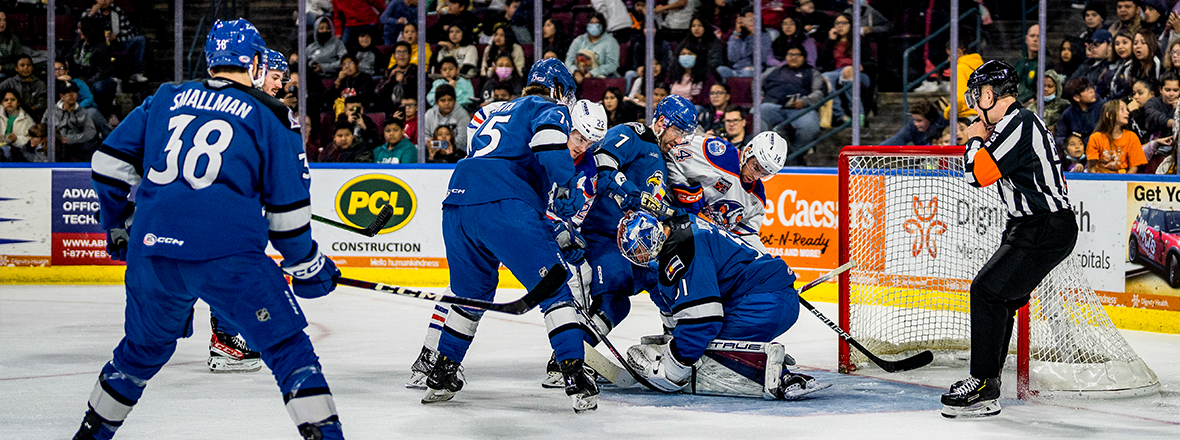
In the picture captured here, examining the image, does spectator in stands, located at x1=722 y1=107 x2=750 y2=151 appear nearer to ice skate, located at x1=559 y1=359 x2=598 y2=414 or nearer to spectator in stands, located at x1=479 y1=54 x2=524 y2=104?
spectator in stands, located at x1=479 y1=54 x2=524 y2=104

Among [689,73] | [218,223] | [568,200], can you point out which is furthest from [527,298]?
[689,73]

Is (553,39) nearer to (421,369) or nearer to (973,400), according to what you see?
(421,369)

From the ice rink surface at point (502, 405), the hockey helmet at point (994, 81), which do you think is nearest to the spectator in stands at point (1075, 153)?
the ice rink surface at point (502, 405)

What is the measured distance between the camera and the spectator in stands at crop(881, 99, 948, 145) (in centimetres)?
780

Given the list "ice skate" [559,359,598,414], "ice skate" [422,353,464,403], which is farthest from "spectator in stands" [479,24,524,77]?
"ice skate" [559,359,598,414]

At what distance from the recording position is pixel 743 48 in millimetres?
8273

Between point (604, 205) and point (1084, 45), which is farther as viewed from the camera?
point (1084, 45)

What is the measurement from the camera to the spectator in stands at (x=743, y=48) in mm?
8219

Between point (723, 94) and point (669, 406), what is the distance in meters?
4.68

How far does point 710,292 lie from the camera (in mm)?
3906

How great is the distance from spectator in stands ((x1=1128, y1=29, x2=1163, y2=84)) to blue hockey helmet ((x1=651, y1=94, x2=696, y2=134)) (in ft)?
12.1

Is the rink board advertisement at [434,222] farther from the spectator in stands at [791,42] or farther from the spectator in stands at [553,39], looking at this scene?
the spectator in stands at [553,39]

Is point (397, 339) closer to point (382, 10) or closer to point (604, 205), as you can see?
point (604, 205)

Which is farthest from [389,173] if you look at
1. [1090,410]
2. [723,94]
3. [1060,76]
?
[1090,410]
